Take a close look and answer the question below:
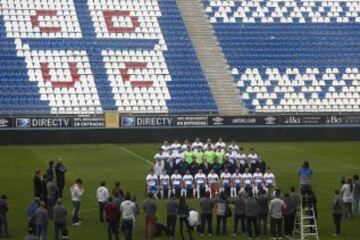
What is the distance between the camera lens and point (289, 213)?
2541 cm

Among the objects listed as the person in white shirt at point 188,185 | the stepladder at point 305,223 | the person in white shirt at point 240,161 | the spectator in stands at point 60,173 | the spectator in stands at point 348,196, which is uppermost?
the person in white shirt at point 240,161

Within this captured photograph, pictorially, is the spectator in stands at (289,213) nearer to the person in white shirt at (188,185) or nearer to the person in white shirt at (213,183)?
the person in white shirt at (213,183)

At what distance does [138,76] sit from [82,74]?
11.2ft

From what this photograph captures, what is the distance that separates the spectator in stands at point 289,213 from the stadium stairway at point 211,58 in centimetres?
2672

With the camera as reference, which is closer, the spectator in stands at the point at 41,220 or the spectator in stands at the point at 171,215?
the spectator in stands at the point at 41,220

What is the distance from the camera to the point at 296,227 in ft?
85.3

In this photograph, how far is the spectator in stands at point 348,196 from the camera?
90.5 feet

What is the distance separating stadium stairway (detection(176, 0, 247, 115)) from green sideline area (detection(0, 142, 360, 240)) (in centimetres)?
570

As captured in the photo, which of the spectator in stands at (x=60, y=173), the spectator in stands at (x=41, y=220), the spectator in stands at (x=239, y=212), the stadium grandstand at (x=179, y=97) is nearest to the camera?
the spectator in stands at (x=41, y=220)

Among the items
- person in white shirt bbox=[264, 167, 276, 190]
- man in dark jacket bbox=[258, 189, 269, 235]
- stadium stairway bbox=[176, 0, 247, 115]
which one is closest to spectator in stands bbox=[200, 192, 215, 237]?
man in dark jacket bbox=[258, 189, 269, 235]

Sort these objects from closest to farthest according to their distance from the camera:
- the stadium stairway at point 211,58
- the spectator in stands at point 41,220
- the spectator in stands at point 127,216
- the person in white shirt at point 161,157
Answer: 1. the spectator in stands at point 41,220
2. the spectator in stands at point 127,216
3. the person in white shirt at point 161,157
4. the stadium stairway at point 211,58

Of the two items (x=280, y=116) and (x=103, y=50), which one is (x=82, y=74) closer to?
(x=103, y=50)

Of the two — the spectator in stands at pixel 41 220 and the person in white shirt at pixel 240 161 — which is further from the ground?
the person in white shirt at pixel 240 161

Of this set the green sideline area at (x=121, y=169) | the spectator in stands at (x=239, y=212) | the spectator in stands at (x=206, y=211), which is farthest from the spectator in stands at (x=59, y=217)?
the spectator in stands at (x=239, y=212)
